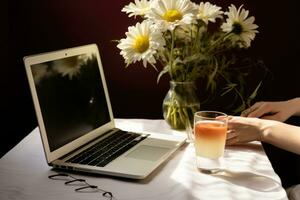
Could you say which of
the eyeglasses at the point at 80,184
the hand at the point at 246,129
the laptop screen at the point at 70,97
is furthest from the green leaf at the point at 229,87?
the eyeglasses at the point at 80,184

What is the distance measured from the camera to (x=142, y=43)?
1275 millimetres

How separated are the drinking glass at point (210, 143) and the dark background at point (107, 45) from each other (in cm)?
69

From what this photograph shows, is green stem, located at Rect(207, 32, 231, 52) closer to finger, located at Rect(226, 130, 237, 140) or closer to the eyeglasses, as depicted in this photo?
finger, located at Rect(226, 130, 237, 140)

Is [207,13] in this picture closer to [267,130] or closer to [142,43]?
[142,43]

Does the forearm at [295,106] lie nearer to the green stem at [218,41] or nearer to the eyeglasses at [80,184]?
the green stem at [218,41]

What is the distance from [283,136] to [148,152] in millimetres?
393

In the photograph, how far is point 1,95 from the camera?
171 centimetres

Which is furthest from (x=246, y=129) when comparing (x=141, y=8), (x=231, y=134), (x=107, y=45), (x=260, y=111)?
(x=107, y=45)

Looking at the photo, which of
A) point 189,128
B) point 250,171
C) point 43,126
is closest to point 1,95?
point 43,126

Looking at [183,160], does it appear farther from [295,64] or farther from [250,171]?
[295,64]

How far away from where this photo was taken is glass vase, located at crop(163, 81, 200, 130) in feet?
4.53

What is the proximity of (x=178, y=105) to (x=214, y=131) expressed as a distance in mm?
314

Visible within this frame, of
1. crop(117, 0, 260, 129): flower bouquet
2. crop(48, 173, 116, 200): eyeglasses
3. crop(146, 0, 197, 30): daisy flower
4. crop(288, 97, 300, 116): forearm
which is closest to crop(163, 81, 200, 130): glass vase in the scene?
crop(117, 0, 260, 129): flower bouquet

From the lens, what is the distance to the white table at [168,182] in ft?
3.16
